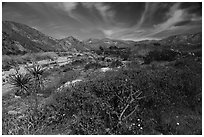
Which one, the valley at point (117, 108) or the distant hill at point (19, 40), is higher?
the distant hill at point (19, 40)

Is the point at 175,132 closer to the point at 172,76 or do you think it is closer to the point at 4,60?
the point at 172,76

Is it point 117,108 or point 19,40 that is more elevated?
point 19,40

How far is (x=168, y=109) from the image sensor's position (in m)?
9.80

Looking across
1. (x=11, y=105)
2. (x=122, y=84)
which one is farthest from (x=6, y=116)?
(x=122, y=84)

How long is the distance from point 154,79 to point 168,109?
2.78 m

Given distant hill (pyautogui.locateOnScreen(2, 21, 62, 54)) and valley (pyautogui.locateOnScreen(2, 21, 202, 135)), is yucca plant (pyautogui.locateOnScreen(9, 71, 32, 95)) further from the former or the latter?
distant hill (pyautogui.locateOnScreen(2, 21, 62, 54))

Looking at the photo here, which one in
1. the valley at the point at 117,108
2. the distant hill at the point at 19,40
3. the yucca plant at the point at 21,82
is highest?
the distant hill at the point at 19,40

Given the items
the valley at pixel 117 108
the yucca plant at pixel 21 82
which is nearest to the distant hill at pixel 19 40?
the yucca plant at pixel 21 82

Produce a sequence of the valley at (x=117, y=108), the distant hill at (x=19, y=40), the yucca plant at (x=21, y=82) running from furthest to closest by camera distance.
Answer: the distant hill at (x=19, y=40)
the yucca plant at (x=21, y=82)
the valley at (x=117, y=108)

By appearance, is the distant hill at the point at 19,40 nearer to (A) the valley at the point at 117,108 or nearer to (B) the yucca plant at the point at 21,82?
(B) the yucca plant at the point at 21,82

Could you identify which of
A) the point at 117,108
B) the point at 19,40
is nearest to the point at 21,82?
the point at 117,108

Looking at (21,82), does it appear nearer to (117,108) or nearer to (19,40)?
(117,108)

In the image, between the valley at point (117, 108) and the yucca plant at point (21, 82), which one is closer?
the valley at point (117, 108)

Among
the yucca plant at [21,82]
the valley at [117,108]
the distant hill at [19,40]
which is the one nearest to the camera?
the valley at [117,108]
